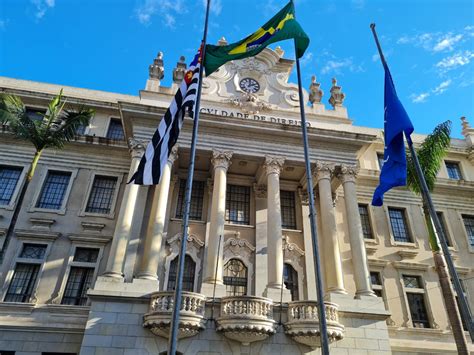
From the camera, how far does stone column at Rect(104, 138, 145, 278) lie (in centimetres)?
1702

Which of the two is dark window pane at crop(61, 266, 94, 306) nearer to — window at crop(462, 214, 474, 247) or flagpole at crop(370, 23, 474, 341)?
flagpole at crop(370, 23, 474, 341)

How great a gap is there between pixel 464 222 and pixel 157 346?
74.0 ft

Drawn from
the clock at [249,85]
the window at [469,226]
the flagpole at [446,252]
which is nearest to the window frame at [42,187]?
the clock at [249,85]

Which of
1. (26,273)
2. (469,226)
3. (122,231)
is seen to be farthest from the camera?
(469,226)

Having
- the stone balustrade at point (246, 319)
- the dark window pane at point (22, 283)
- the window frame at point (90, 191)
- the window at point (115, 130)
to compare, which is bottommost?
the stone balustrade at point (246, 319)

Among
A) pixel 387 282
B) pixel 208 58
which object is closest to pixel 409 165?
pixel 387 282

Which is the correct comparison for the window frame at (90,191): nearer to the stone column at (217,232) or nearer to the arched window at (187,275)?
the arched window at (187,275)

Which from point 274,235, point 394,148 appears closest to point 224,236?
point 274,235

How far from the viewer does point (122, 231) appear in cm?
1789

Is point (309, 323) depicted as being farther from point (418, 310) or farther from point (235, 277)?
point (418, 310)

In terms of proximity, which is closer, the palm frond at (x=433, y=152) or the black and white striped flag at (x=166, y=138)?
the black and white striped flag at (x=166, y=138)

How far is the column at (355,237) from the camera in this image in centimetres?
1850

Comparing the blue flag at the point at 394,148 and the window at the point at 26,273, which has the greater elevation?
the blue flag at the point at 394,148

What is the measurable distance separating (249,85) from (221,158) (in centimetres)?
689
